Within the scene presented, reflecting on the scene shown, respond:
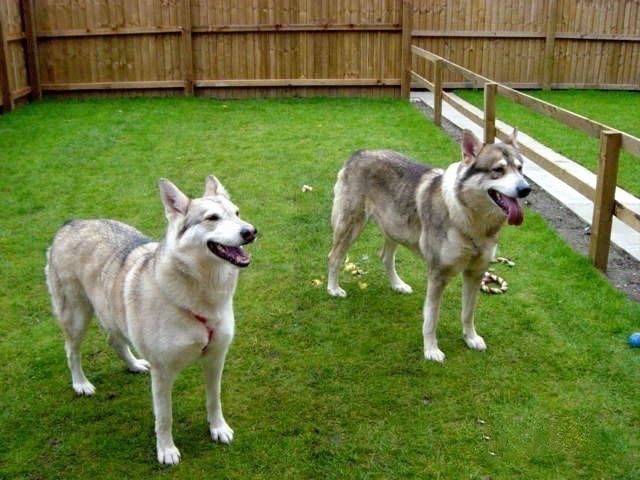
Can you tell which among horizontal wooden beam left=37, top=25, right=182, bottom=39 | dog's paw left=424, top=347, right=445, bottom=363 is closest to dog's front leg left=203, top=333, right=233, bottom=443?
dog's paw left=424, top=347, right=445, bottom=363

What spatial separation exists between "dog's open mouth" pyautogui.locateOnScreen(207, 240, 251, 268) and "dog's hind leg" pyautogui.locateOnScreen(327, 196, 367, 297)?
228 cm

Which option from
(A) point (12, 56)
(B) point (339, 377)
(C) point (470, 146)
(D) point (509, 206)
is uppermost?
(A) point (12, 56)

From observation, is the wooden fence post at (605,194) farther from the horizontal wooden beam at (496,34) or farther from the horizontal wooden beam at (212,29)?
the horizontal wooden beam at (496,34)

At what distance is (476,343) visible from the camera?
4.89 metres

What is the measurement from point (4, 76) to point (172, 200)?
34.7 feet

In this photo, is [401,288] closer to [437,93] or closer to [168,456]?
[168,456]

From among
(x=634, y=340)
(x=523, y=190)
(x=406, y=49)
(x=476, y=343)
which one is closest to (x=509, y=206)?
(x=523, y=190)

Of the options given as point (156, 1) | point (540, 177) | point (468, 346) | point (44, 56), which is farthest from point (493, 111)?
point (44, 56)

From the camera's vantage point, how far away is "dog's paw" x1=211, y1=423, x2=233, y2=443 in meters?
3.90

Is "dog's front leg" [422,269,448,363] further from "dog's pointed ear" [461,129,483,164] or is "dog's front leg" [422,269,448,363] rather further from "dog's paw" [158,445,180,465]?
"dog's paw" [158,445,180,465]

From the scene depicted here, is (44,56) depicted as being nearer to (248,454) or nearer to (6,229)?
(6,229)

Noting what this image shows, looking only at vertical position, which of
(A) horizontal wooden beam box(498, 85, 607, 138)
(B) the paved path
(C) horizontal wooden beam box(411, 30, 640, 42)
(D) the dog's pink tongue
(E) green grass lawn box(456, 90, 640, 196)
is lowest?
(B) the paved path

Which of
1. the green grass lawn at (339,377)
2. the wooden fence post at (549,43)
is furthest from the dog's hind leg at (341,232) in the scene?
the wooden fence post at (549,43)

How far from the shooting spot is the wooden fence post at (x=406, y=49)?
13.6 metres
